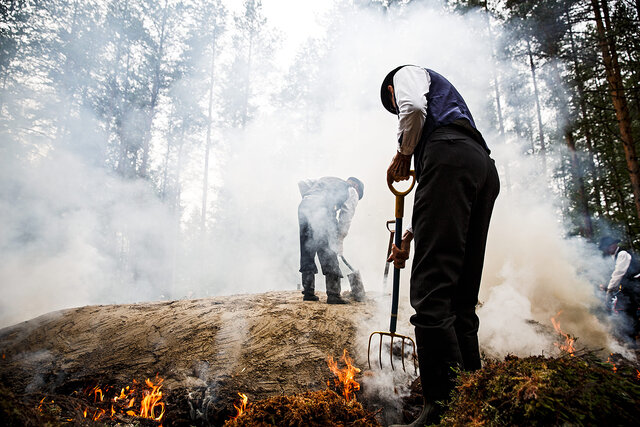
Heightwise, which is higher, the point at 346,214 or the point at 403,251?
the point at 346,214

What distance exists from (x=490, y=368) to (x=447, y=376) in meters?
0.30

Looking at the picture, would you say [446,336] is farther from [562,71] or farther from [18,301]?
[562,71]

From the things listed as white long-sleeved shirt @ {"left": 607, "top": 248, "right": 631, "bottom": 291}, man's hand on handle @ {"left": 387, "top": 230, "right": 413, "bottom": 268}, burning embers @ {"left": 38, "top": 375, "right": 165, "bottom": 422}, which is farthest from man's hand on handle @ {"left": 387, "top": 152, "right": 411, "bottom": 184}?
white long-sleeved shirt @ {"left": 607, "top": 248, "right": 631, "bottom": 291}

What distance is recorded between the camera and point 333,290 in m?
4.09

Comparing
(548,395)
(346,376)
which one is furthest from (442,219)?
(346,376)

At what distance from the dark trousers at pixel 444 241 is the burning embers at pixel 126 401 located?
72.0 inches

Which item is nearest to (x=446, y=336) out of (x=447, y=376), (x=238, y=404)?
(x=447, y=376)

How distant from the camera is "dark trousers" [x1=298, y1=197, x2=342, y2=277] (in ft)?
14.1

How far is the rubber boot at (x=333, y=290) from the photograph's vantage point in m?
4.02

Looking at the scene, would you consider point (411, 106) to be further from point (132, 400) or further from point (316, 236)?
point (316, 236)

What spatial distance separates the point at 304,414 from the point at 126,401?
175 cm

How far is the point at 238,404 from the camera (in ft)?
6.93

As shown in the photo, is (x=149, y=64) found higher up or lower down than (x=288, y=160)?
higher up

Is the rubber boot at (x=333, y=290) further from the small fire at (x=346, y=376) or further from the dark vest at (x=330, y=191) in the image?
the small fire at (x=346, y=376)
